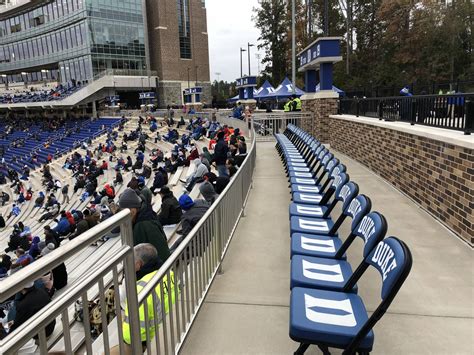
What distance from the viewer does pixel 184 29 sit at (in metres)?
58.5

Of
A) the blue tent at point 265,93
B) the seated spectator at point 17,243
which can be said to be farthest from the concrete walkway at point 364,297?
the blue tent at point 265,93

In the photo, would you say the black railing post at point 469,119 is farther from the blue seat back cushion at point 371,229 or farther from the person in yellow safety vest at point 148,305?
the person in yellow safety vest at point 148,305

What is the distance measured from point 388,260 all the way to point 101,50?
180 ft

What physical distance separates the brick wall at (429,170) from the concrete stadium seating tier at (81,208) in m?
4.64

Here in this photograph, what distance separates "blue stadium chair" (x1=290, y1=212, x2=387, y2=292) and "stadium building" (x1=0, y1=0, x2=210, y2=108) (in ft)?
163

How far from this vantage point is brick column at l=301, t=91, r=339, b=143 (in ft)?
47.1

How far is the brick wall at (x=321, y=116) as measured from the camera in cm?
1448

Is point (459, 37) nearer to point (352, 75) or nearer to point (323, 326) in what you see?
point (352, 75)

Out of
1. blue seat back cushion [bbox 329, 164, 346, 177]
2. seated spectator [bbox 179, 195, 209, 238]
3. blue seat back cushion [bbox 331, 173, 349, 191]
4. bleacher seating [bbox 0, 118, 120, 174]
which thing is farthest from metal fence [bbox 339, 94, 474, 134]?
bleacher seating [bbox 0, 118, 120, 174]

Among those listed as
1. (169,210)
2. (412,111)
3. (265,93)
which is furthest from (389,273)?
(265,93)

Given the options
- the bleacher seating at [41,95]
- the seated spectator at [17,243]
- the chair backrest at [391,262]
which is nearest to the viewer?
the chair backrest at [391,262]

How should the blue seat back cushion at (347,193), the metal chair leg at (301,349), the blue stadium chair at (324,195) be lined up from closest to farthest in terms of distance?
1. the metal chair leg at (301,349)
2. the blue seat back cushion at (347,193)
3. the blue stadium chair at (324,195)

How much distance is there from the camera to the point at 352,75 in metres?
39.9

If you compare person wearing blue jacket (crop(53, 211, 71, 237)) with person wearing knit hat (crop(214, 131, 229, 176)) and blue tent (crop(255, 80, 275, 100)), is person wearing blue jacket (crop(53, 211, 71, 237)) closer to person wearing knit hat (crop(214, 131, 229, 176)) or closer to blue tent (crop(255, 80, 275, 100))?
person wearing knit hat (crop(214, 131, 229, 176))
